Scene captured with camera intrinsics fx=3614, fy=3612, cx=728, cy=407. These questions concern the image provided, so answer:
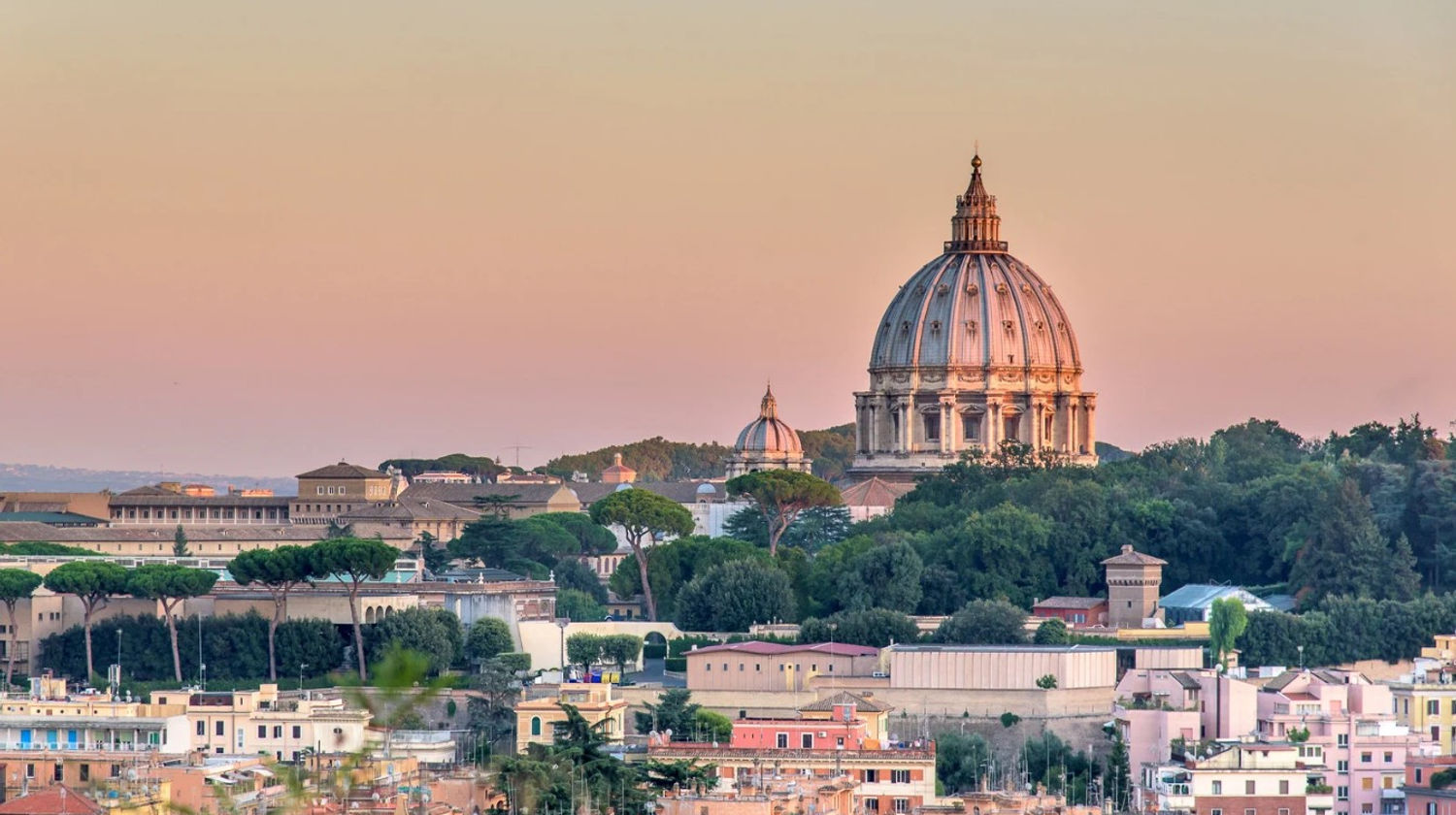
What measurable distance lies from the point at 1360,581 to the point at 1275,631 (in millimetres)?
4232

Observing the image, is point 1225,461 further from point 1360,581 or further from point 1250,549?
point 1360,581

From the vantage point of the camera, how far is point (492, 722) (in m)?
58.1

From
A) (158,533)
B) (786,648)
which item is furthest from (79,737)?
(158,533)

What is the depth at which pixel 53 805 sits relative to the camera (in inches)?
1642

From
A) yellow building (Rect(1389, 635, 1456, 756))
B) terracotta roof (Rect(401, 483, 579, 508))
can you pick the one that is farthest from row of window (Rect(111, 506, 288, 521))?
yellow building (Rect(1389, 635, 1456, 756))

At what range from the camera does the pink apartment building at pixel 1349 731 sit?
51.8m

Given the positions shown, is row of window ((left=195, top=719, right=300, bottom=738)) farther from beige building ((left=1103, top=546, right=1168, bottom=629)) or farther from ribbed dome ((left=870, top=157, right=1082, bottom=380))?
ribbed dome ((left=870, top=157, right=1082, bottom=380))

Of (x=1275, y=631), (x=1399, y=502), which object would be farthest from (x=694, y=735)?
(x=1399, y=502)

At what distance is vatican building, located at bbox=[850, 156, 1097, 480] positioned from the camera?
9956 cm

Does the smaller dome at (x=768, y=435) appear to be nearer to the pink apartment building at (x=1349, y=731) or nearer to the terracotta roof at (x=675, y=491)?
the terracotta roof at (x=675, y=491)

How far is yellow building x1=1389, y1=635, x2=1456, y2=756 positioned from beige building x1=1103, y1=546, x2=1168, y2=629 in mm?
9855

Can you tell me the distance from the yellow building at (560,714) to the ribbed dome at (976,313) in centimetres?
4332

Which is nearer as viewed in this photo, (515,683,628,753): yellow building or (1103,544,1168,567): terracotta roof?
(515,683,628,753): yellow building

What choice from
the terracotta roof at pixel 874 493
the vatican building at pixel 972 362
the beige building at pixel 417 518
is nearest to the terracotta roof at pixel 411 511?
the beige building at pixel 417 518
